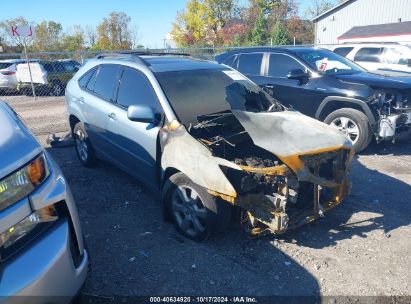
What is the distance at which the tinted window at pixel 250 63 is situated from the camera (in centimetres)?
760

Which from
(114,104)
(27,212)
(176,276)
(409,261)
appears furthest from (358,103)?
(27,212)

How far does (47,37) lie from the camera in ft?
148

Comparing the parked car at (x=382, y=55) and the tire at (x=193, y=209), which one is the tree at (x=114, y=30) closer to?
the parked car at (x=382, y=55)

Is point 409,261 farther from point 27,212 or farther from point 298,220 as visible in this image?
point 27,212

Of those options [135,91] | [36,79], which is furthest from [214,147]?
[36,79]

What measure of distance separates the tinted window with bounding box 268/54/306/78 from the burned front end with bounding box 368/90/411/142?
4.99 ft

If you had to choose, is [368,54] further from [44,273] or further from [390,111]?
[44,273]

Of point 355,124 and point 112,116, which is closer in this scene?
point 112,116

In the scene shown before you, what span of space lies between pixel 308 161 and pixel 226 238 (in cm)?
112

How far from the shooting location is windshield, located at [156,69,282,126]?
3.96 metres

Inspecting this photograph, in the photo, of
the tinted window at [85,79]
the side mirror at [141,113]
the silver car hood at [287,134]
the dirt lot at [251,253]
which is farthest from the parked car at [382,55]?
the side mirror at [141,113]

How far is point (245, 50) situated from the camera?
7910mm

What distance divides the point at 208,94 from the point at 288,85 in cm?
317

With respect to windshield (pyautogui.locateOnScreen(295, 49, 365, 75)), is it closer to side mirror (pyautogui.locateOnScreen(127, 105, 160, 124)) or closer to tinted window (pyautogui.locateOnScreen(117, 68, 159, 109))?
tinted window (pyautogui.locateOnScreen(117, 68, 159, 109))
